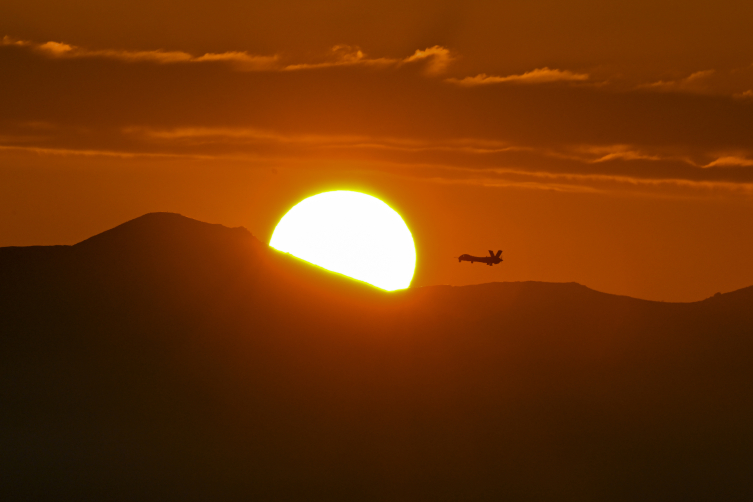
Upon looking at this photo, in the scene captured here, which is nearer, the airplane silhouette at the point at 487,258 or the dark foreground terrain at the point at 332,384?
the dark foreground terrain at the point at 332,384

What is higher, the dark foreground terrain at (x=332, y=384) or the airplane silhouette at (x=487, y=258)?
the airplane silhouette at (x=487, y=258)

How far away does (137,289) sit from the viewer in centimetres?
5672

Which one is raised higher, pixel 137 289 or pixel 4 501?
pixel 137 289

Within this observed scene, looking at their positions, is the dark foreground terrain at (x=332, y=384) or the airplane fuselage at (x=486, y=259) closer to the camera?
the dark foreground terrain at (x=332, y=384)

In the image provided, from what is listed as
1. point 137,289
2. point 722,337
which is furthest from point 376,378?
point 722,337

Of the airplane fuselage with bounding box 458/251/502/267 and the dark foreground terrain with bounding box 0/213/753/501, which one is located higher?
the airplane fuselage with bounding box 458/251/502/267

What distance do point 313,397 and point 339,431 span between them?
3.53m

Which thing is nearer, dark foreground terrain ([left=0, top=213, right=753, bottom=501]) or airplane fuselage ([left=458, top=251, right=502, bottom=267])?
dark foreground terrain ([left=0, top=213, right=753, bottom=501])

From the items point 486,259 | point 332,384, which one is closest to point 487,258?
point 486,259

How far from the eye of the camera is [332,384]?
51125 mm

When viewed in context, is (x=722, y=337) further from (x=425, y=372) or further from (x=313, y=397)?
(x=313, y=397)

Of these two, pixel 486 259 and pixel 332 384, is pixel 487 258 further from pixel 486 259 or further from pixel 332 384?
pixel 332 384

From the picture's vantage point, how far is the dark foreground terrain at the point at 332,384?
42.9 metres

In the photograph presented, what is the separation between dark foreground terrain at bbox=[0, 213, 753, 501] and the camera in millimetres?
42875
